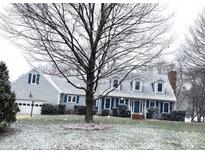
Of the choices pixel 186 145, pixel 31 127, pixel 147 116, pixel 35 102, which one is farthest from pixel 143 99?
pixel 186 145

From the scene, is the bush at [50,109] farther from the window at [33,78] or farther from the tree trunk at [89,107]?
the tree trunk at [89,107]

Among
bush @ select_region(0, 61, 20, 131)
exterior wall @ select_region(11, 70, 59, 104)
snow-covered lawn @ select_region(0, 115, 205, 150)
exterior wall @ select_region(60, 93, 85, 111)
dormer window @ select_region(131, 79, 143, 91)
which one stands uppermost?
dormer window @ select_region(131, 79, 143, 91)

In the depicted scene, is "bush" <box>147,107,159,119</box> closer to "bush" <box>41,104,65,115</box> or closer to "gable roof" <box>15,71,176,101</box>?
"gable roof" <box>15,71,176,101</box>

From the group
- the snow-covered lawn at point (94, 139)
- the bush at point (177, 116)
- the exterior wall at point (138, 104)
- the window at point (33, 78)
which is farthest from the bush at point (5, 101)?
the window at point (33, 78)

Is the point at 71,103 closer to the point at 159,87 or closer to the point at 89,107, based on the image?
the point at 159,87

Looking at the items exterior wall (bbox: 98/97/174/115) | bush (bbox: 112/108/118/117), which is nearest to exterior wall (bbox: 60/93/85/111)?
exterior wall (bbox: 98/97/174/115)

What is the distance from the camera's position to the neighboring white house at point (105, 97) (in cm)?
3503

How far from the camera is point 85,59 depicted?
60.3 ft

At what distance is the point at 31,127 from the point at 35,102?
20.3 m

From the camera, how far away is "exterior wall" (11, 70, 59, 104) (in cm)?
3556

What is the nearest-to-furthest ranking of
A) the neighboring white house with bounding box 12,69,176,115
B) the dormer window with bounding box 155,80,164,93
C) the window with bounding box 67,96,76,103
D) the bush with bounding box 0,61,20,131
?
the bush with bounding box 0,61,20,131 → the neighboring white house with bounding box 12,69,176,115 → the window with bounding box 67,96,76,103 → the dormer window with bounding box 155,80,164,93

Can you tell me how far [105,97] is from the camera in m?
34.8

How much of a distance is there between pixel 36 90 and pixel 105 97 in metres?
7.66

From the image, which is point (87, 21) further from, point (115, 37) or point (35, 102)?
point (35, 102)
